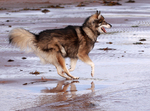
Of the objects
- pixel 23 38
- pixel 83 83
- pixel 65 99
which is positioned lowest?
pixel 83 83

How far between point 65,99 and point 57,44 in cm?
213

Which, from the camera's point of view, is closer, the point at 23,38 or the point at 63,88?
the point at 63,88

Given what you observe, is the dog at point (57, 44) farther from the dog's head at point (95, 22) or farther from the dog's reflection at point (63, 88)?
the dog's reflection at point (63, 88)

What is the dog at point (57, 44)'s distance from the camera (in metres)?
7.24

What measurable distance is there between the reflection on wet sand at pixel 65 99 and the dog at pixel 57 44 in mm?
956

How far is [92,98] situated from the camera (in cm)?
547

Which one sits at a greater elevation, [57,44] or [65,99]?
[57,44]

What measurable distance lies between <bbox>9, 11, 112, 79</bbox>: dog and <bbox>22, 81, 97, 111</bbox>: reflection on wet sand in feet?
3.14

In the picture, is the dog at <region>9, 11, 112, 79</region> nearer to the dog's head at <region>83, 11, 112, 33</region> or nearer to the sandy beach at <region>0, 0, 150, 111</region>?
the dog's head at <region>83, 11, 112, 33</region>

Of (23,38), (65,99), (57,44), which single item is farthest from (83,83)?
(23,38)

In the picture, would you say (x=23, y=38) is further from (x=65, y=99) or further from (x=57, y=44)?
(x=65, y=99)

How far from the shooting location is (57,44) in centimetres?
733

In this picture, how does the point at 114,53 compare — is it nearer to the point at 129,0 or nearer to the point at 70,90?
the point at 70,90

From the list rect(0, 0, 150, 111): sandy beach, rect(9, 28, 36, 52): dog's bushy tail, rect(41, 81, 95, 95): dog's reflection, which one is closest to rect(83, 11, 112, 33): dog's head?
rect(0, 0, 150, 111): sandy beach
